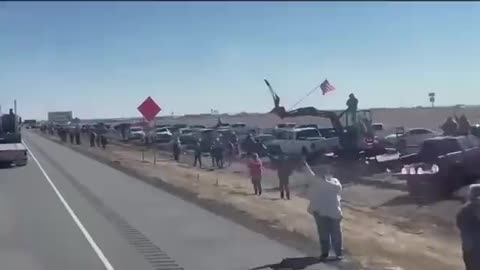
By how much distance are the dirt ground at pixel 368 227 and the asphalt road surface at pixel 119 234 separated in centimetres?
111

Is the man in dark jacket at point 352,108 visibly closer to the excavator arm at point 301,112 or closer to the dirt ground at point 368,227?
the excavator arm at point 301,112

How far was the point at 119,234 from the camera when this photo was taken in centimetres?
1471

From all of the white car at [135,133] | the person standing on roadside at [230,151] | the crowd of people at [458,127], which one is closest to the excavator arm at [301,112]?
the crowd of people at [458,127]

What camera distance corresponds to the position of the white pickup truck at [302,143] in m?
37.9

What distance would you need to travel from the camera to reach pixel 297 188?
86.4ft

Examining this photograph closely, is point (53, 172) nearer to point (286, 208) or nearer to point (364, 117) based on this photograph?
point (364, 117)

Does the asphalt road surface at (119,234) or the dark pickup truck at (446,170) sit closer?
the asphalt road surface at (119,234)

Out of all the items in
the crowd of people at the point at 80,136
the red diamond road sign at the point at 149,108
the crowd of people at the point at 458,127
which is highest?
the red diamond road sign at the point at 149,108

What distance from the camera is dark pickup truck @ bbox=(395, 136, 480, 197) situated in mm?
20672

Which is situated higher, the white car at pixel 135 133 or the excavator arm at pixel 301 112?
the excavator arm at pixel 301 112

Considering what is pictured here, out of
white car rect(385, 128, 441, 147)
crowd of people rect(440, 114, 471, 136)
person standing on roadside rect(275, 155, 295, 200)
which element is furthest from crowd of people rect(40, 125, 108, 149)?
person standing on roadside rect(275, 155, 295, 200)

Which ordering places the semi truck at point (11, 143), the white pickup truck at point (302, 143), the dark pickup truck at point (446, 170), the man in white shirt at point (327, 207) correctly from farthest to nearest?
the semi truck at point (11, 143) → the white pickup truck at point (302, 143) → the dark pickup truck at point (446, 170) → the man in white shirt at point (327, 207)

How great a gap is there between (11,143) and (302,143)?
16.9m

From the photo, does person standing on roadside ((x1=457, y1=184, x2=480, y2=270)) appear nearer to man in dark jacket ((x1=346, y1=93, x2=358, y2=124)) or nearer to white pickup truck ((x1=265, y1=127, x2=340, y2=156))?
man in dark jacket ((x1=346, y1=93, x2=358, y2=124))
